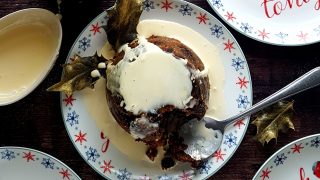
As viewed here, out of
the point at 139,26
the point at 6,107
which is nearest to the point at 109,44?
the point at 139,26

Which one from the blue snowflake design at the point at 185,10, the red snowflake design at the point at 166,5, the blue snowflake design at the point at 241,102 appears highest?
the red snowflake design at the point at 166,5

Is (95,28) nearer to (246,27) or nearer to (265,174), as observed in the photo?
(246,27)

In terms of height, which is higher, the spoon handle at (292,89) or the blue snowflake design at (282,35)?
the blue snowflake design at (282,35)

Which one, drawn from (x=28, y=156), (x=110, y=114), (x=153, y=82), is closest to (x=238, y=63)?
(x=153, y=82)

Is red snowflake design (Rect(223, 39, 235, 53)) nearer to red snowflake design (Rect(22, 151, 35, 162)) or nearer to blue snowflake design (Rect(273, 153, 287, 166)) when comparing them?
blue snowflake design (Rect(273, 153, 287, 166))

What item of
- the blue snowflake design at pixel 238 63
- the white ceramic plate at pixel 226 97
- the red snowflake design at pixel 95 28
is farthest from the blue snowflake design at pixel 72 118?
the blue snowflake design at pixel 238 63

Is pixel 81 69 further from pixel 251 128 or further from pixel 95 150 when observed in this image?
pixel 251 128

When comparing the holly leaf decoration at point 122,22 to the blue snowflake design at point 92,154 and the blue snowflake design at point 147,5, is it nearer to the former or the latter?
the blue snowflake design at point 147,5
